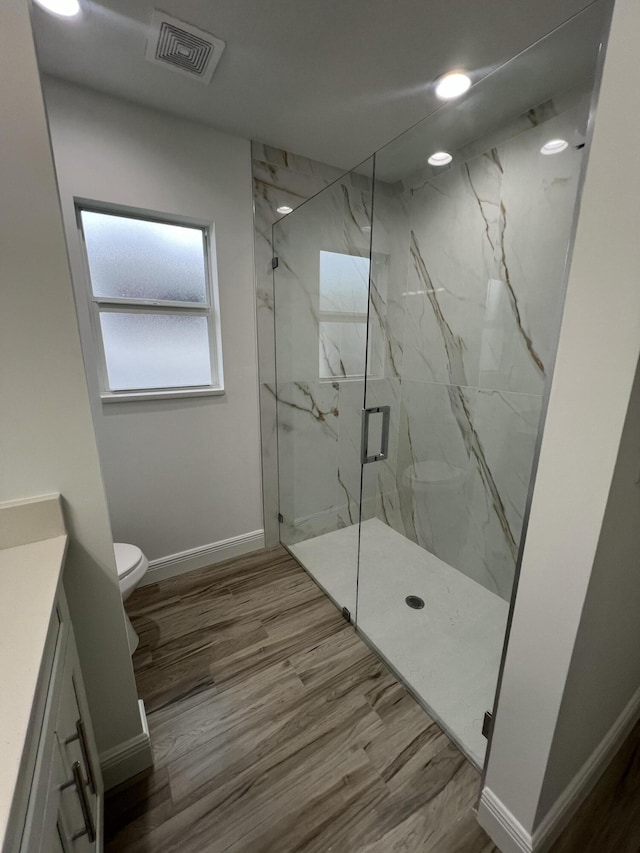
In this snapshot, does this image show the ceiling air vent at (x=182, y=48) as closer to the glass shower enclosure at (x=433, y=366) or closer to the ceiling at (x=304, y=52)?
the ceiling at (x=304, y=52)

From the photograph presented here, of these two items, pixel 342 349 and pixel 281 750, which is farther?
pixel 342 349

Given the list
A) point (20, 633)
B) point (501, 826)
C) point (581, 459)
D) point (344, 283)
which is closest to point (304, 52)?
point (344, 283)

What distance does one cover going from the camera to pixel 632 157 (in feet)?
2.00

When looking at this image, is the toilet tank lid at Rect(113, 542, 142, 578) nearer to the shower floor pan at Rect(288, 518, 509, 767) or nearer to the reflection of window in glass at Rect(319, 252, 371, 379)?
the shower floor pan at Rect(288, 518, 509, 767)

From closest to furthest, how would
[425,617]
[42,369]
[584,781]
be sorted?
1. [42,369]
2. [584,781]
3. [425,617]

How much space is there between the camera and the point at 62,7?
115 centimetres

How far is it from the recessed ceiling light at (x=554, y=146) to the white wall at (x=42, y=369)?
192 centimetres

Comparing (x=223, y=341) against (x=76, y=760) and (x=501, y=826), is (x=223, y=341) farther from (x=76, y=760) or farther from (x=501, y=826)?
(x=501, y=826)

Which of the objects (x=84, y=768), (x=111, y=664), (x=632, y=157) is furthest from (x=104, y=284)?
(x=632, y=157)

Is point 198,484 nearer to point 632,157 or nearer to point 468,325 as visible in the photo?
point 468,325

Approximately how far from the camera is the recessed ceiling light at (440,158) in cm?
188

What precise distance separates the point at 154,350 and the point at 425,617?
7.00ft

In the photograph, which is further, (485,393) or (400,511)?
(400,511)

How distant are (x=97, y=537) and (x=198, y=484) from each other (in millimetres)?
1203
